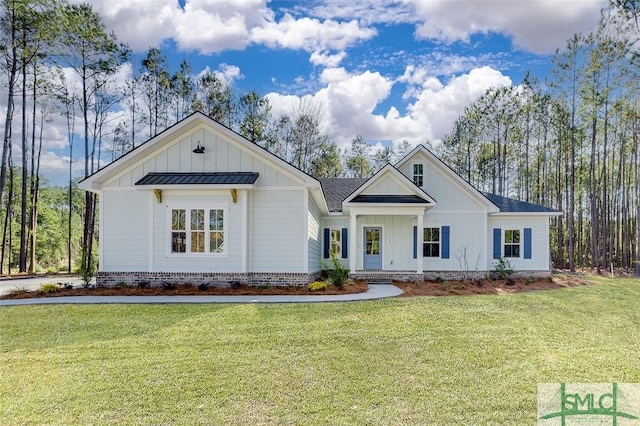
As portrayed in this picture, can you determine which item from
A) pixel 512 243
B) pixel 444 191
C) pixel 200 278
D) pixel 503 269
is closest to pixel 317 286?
pixel 200 278

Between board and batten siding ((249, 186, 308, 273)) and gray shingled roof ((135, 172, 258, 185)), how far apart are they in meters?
0.61

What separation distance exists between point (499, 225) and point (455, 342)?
38.3 ft

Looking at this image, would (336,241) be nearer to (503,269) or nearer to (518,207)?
(503,269)

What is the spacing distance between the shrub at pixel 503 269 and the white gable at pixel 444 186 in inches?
85.4

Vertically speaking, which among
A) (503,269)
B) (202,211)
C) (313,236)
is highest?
(202,211)

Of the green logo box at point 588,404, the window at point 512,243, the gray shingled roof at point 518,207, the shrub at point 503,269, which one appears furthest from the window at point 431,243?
the green logo box at point 588,404

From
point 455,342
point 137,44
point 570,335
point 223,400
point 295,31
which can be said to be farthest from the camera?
point 137,44

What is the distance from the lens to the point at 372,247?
16.2 m

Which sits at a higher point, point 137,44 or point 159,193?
point 137,44

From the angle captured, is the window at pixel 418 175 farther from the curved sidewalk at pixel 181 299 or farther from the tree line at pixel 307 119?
the tree line at pixel 307 119

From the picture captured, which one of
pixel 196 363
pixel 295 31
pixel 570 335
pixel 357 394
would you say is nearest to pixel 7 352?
pixel 196 363

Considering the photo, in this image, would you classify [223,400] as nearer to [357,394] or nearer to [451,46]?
[357,394]

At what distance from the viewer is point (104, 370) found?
16.0ft

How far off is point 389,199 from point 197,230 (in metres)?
6.89
